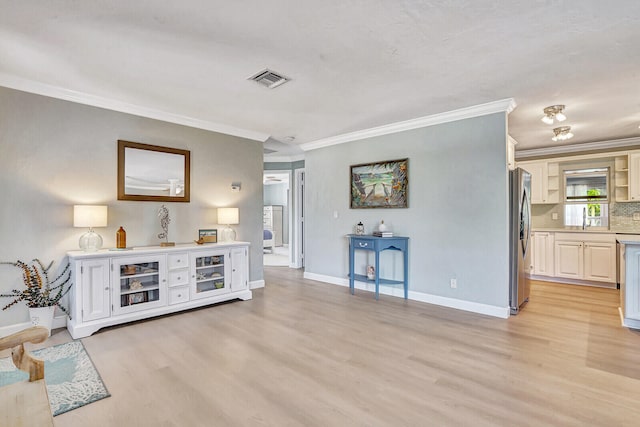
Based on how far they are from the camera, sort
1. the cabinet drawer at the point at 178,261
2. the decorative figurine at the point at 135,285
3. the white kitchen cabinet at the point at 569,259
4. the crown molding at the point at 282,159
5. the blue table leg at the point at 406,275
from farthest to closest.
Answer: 1. the crown molding at the point at 282,159
2. the white kitchen cabinet at the point at 569,259
3. the blue table leg at the point at 406,275
4. the cabinet drawer at the point at 178,261
5. the decorative figurine at the point at 135,285

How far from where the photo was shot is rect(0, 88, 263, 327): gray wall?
3064mm

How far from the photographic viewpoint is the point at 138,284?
345cm

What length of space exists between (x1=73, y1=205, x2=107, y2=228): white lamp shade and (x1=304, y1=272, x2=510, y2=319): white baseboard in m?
3.38

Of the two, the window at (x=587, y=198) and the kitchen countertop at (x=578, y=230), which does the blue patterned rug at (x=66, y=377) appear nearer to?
the kitchen countertop at (x=578, y=230)

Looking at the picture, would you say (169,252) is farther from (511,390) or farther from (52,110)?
(511,390)

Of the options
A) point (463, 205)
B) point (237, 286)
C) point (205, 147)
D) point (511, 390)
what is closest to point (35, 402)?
point (511, 390)

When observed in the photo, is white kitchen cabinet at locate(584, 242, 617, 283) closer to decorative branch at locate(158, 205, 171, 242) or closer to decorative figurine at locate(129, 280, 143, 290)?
decorative branch at locate(158, 205, 171, 242)

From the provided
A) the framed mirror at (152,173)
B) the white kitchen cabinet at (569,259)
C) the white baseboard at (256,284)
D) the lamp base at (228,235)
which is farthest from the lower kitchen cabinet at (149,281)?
the white kitchen cabinet at (569,259)

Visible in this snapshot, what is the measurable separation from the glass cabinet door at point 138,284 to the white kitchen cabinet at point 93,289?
0.08 metres

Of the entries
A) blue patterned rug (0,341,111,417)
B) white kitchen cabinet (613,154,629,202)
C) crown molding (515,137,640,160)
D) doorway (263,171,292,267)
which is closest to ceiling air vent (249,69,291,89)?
blue patterned rug (0,341,111,417)

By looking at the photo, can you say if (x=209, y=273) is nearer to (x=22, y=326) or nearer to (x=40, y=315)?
(x=40, y=315)

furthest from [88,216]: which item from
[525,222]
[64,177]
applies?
[525,222]

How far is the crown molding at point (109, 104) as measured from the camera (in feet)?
10.1

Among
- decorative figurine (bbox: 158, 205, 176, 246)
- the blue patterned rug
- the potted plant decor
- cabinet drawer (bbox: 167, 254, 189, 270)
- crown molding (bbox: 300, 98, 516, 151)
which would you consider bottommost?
the blue patterned rug
